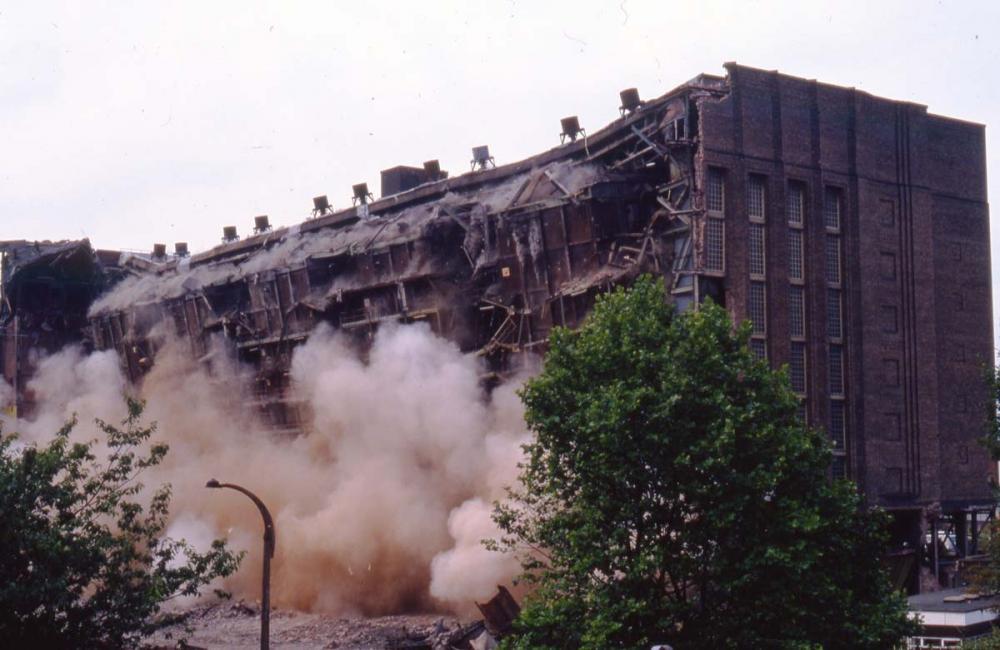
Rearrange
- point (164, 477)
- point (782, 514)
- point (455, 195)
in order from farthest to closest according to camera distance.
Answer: point (164, 477) < point (455, 195) < point (782, 514)

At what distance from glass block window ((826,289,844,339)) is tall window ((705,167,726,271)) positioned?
16.7 ft

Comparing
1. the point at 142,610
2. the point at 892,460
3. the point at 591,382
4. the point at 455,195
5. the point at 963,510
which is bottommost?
the point at 963,510

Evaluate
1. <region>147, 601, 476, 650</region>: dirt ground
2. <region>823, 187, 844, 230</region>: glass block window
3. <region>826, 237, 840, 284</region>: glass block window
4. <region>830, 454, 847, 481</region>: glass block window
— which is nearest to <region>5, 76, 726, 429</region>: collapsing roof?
<region>823, 187, 844, 230</region>: glass block window

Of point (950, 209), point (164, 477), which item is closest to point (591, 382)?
point (950, 209)

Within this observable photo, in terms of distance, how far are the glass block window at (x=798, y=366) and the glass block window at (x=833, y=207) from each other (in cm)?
408

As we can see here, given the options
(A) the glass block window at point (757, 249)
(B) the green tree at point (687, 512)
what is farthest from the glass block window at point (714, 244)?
(B) the green tree at point (687, 512)

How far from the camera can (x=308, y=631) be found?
122 ft

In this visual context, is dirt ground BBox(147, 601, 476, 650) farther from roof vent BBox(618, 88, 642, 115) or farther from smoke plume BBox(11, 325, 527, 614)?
roof vent BBox(618, 88, 642, 115)

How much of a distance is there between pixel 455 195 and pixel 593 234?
7587 mm

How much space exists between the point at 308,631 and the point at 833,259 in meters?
19.5

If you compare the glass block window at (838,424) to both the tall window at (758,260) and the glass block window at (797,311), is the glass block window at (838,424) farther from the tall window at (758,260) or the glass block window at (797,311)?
the tall window at (758,260)

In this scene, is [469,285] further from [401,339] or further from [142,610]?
[142,610]

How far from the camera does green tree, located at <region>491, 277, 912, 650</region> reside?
22.1 m

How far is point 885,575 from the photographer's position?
77.6 ft
